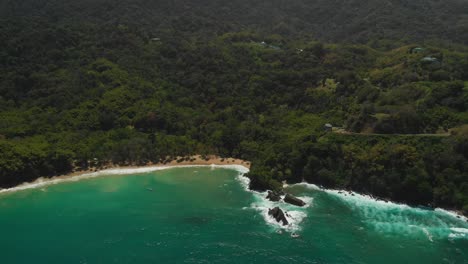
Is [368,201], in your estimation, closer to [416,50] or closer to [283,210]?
[283,210]

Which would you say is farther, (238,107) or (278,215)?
(238,107)

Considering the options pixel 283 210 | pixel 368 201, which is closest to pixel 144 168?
pixel 283 210

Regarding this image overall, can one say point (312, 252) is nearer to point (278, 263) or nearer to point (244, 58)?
point (278, 263)

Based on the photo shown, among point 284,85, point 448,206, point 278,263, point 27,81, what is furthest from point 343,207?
point 27,81

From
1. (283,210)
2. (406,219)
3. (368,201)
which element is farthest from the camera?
(368,201)

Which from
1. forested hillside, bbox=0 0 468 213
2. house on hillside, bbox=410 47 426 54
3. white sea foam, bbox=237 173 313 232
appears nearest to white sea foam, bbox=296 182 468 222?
forested hillside, bbox=0 0 468 213

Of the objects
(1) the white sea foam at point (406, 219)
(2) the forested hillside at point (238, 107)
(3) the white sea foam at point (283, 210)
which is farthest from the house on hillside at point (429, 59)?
(3) the white sea foam at point (283, 210)

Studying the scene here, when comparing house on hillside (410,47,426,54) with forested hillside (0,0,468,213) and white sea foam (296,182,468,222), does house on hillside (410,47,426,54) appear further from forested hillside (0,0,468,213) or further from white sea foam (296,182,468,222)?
white sea foam (296,182,468,222)
